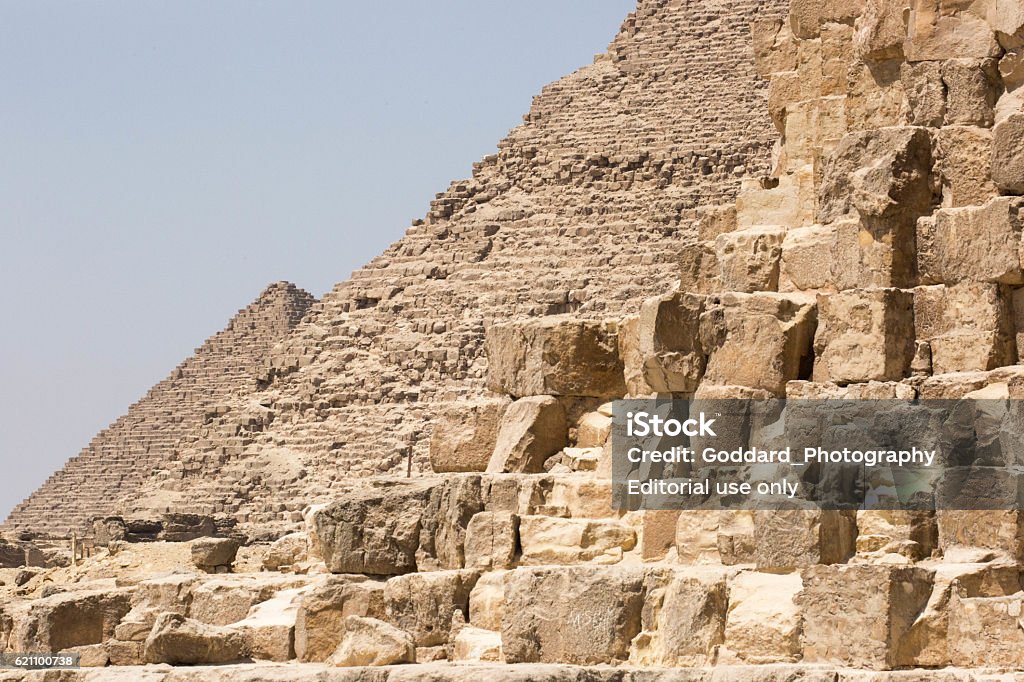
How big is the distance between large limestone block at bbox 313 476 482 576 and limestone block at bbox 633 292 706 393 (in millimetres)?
1031

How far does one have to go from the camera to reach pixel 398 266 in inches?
4564

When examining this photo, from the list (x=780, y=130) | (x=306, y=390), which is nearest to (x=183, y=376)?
(x=306, y=390)

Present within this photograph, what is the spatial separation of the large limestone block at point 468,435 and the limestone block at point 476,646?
126cm

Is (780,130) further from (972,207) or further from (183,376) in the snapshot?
(183,376)

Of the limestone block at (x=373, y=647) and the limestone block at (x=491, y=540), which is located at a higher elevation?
the limestone block at (x=491, y=540)

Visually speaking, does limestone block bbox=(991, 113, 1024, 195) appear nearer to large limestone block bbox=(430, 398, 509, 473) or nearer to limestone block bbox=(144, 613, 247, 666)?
large limestone block bbox=(430, 398, 509, 473)

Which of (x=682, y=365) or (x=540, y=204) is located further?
(x=540, y=204)

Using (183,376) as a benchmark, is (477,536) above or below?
below

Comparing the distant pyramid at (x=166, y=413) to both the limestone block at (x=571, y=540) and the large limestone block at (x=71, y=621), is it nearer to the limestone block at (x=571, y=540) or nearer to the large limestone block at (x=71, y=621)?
the large limestone block at (x=71, y=621)

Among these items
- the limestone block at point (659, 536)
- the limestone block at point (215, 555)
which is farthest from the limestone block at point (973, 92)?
the limestone block at point (215, 555)

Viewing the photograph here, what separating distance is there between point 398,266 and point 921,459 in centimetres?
10593

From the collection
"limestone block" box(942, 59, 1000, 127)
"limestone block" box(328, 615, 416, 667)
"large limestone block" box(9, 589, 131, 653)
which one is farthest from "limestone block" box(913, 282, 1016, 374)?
"large limestone block" box(9, 589, 131, 653)

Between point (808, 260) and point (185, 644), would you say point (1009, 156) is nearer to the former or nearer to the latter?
point (808, 260)

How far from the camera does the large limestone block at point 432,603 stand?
1145 centimetres
